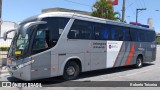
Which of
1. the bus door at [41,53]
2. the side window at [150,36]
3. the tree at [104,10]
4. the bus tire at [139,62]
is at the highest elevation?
the tree at [104,10]

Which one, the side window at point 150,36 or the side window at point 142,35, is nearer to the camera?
the side window at point 142,35

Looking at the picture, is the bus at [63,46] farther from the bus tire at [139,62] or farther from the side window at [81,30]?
the bus tire at [139,62]

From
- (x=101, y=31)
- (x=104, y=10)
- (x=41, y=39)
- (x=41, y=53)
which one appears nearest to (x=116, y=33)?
(x=101, y=31)

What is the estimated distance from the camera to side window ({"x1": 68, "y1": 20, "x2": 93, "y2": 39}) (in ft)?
38.0

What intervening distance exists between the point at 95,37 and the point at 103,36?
0.74m

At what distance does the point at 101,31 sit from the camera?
1343cm

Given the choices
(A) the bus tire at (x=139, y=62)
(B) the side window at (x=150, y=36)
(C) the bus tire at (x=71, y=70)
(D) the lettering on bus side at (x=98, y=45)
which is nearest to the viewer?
(C) the bus tire at (x=71, y=70)

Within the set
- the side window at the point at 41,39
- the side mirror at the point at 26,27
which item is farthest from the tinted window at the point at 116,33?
the side mirror at the point at 26,27

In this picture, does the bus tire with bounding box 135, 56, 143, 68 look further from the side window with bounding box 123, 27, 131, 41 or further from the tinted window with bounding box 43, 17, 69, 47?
the tinted window with bounding box 43, 17, 69, 47

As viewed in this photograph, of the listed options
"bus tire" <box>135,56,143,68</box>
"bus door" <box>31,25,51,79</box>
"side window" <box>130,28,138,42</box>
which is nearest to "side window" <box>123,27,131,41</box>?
"side window" <box>130,28,138,42</box>

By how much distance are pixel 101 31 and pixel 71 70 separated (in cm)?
298

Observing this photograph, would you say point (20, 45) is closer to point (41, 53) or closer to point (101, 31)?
point (41, 53)

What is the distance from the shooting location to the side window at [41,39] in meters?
10.2

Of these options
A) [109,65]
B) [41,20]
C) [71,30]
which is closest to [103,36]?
[109,65]
